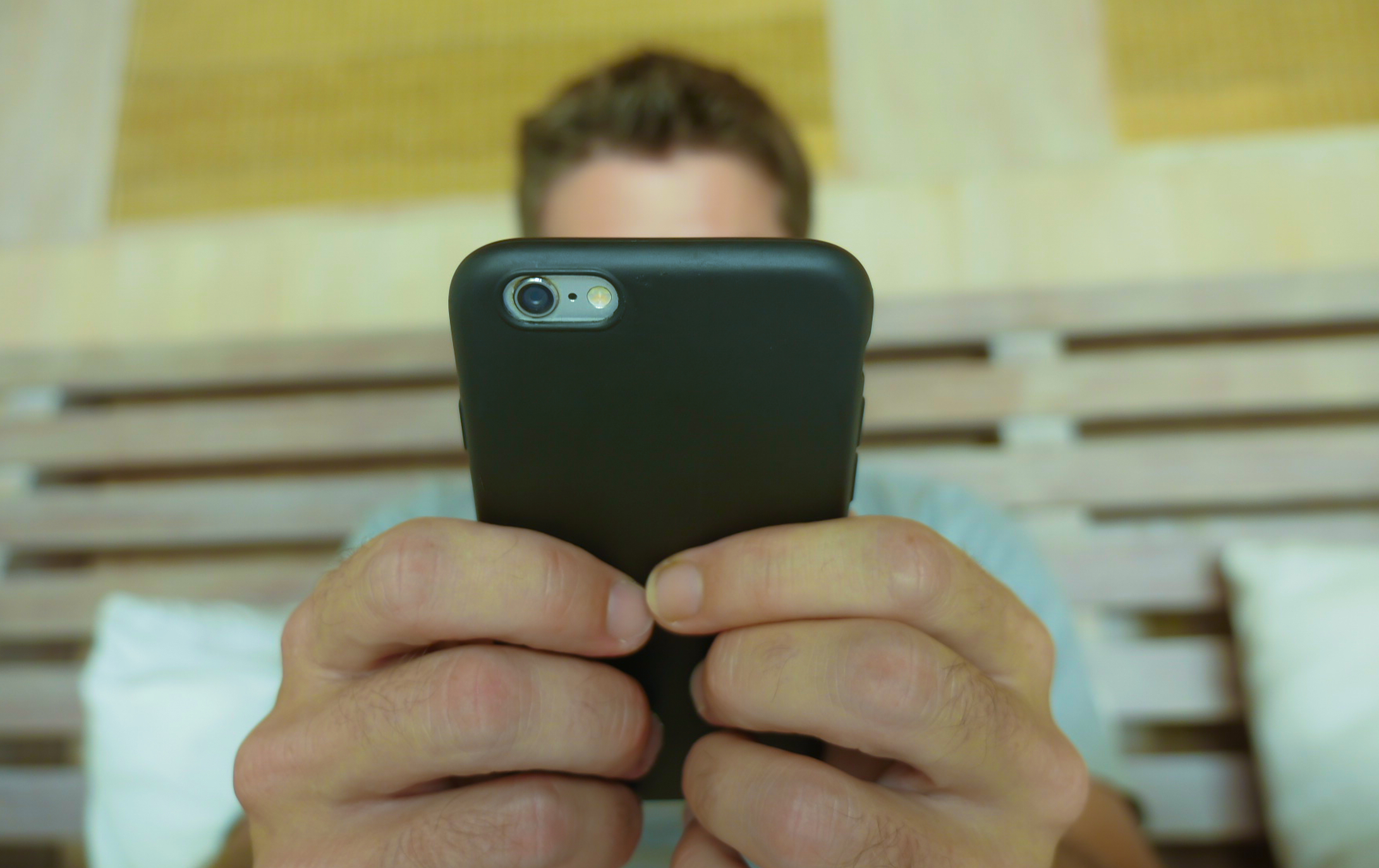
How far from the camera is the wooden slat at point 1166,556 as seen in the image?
103 centimetres

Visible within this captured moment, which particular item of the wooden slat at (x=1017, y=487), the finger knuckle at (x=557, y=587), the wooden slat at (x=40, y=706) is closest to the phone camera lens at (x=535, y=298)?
the finger knuckle at (x=557, y=587)

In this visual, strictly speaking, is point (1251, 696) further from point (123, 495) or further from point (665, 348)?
point (123, 495)

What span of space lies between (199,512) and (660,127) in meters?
0.91

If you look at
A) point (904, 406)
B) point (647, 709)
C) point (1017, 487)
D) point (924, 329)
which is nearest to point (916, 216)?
point (924, 329)

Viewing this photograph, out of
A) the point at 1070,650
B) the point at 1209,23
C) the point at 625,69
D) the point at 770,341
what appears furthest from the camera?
the point at 1209,23

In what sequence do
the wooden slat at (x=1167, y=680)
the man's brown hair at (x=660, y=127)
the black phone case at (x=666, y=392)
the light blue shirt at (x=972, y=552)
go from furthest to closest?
the wooden slat at (x=1167, y=680), the man's brown hair at (x=660, y=127), the light blue shirt at (x=972, y=552), the black phone case at (x=666, y=392)

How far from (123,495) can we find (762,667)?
1262mm

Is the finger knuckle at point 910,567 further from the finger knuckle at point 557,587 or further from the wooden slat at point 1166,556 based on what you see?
the wooden slat at point 1166,556

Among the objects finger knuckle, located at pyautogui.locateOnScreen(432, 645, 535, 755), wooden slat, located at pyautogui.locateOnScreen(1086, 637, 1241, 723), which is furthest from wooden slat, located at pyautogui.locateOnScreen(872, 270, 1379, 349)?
finger knuckle, located at pyautogui.locateOnScreen(432, 645, 535, 755)

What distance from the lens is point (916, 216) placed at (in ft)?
3.80

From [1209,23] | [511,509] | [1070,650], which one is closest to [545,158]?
[511,509]

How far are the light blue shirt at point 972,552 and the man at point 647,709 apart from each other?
0.34 metres

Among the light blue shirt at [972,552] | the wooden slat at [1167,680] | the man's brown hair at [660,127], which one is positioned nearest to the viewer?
the light blue shirt at [972,552]

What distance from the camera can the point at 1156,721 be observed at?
1.06 meters
